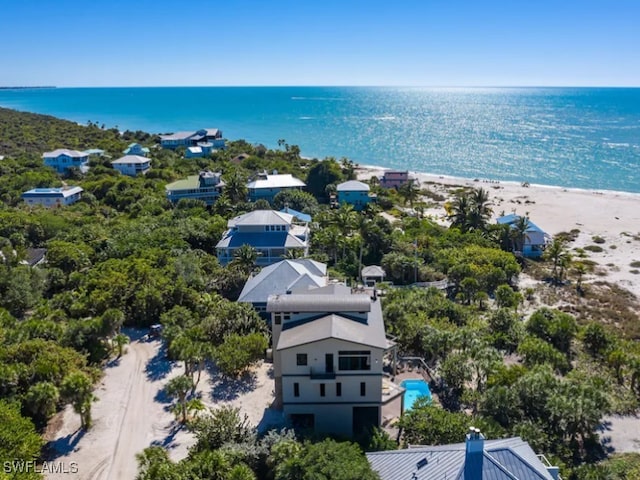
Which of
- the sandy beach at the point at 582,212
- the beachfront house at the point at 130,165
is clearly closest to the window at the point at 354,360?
the sandy beach at the point at 582,212

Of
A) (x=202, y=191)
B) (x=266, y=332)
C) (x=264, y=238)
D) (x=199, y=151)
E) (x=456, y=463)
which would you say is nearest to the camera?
(x=456, y=463)

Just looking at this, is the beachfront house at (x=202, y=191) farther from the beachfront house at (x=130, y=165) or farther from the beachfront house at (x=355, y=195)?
the beachfront house at (x=130, y=165)

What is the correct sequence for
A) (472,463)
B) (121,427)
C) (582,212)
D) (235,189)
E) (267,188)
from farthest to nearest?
(582,212) → (267,188) → (235,189) → (121,427) → (472,463)

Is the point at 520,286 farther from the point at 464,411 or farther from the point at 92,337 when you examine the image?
the point at 92,337

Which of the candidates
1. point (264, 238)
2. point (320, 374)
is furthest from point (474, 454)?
point (264, 238)

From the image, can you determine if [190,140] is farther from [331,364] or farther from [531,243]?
[331,364]

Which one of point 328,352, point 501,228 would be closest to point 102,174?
point 501,228

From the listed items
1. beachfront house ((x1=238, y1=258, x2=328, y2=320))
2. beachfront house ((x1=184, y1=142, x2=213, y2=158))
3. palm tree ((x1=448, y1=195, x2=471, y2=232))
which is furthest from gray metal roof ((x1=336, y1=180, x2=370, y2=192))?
beachfront house ((x1=184, y1=142, x2=213, y2=158))
